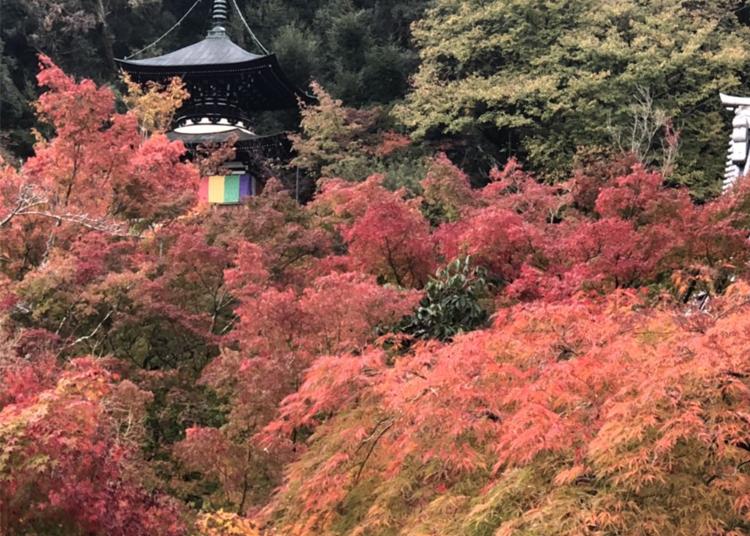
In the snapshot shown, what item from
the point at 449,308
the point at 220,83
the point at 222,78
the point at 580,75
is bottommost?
the point at 449,308

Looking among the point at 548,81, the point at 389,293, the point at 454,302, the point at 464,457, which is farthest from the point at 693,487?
the point at 548,81

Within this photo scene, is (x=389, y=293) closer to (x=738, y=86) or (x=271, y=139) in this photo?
(x=271, y=139)

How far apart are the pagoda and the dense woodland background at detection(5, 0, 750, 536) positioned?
108 cm

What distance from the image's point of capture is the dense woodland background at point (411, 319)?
346 centimetres

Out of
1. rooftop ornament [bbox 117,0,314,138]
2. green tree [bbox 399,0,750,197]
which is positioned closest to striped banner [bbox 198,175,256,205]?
rooftop ornament [bbox 117,0,314,138]

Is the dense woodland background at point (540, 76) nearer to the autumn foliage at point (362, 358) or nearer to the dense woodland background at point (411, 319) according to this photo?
the dense woodland background at point (411, 319)

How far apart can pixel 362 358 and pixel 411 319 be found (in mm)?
3233

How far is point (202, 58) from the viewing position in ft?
62.9

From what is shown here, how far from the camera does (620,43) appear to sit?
1727cm

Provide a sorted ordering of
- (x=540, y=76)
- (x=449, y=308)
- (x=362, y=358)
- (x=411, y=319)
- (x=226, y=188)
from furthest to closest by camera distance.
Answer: (x=226, y=188) → (x=540, y=76) → (x=411, y=319) → (x=449, y=308) → (x=362, y=358)

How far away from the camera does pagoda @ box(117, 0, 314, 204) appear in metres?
18.3

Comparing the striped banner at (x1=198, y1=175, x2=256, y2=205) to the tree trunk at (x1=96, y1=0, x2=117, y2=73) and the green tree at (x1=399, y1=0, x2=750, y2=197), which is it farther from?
the tree trunk at (x1=96, y1=0, x2=117, y2=73)

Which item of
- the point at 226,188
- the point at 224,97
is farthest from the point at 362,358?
the point at 224,97

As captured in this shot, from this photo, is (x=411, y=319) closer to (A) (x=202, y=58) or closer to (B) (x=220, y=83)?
(B) (x=220, y=83)
